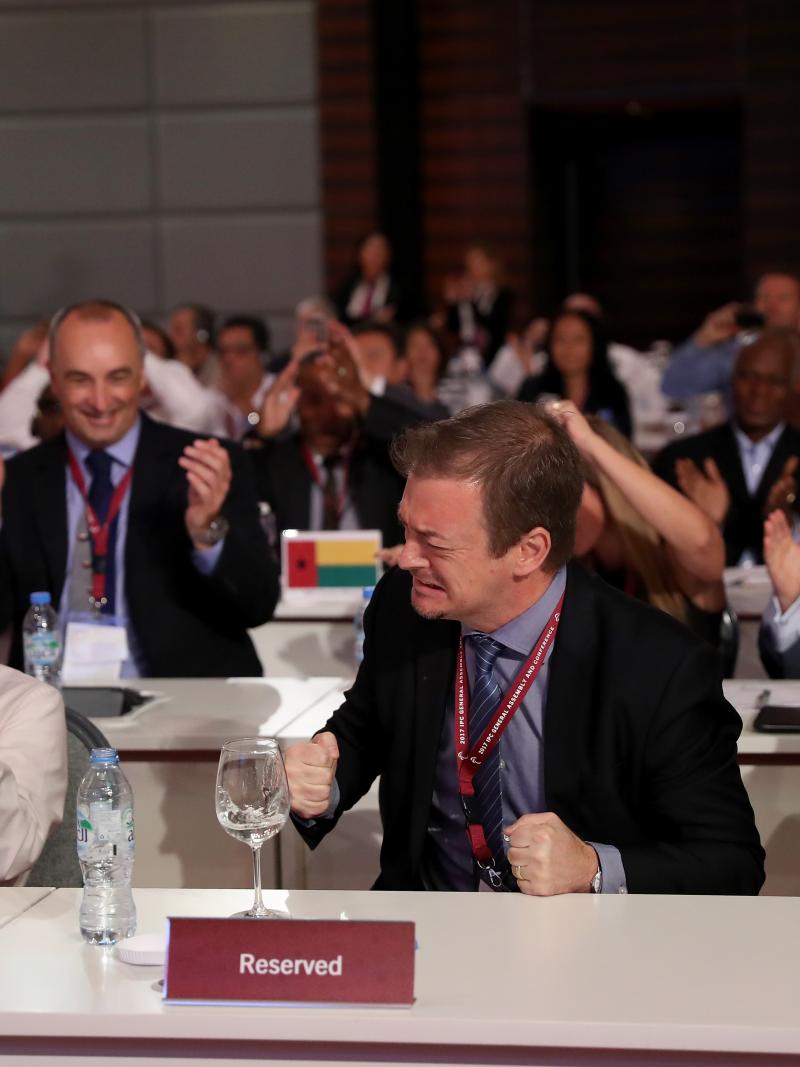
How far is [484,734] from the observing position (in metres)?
2.00

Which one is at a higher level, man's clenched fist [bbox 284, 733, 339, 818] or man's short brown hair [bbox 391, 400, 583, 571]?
man's short brown hair [bbox 391, 400, 583, 571]

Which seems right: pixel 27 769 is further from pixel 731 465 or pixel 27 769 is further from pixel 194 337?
pixel 194 337

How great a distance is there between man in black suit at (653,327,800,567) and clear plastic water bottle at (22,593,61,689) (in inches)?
88.9

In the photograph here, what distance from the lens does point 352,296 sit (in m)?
10.0

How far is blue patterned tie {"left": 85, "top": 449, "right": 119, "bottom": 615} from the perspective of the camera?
334cm

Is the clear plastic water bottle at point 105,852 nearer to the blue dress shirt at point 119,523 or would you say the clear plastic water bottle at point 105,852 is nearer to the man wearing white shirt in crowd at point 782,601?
the blue dress shirt at point 119,523

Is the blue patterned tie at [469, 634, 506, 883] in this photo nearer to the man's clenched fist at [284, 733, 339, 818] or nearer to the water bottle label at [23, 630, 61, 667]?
the man's clenched fist at [284, 733, 339, 818]

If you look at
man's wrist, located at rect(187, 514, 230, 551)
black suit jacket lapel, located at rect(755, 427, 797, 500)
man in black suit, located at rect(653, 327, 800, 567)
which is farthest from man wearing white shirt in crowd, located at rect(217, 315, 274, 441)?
man's wrist, located at rect(187, 514, 230, 551)

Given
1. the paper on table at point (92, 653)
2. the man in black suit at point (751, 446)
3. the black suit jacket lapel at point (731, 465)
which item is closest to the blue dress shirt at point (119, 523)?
the paper on table at point (92, 653)

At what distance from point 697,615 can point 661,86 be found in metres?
8.23

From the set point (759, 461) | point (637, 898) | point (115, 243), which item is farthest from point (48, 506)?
point (115, 243)

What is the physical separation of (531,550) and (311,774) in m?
0.40

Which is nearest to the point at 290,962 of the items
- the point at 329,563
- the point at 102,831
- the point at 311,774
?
the point at 102,831

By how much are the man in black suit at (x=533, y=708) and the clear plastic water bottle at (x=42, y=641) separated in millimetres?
1116
